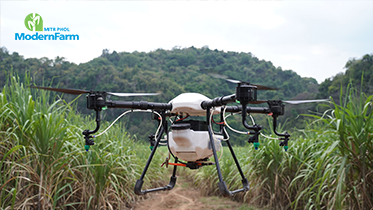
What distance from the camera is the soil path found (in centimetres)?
559

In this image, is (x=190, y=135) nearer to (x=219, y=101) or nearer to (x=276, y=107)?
(x=219, y=101)

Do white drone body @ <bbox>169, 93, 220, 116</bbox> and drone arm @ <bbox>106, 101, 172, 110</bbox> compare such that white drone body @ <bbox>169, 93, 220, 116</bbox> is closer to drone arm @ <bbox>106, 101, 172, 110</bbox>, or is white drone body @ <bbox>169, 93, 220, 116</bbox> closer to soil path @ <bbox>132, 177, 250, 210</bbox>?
drone arm @ <bbox>106, 101, 172, 110</bbox>

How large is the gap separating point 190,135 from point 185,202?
5.10m

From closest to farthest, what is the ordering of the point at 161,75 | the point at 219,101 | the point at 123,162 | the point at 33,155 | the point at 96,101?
the point at 219,101, the point at 96,101, the point at 33,155, the point at 123,162, the point at 161,75

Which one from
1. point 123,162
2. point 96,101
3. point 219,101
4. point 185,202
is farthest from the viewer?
point 185,202

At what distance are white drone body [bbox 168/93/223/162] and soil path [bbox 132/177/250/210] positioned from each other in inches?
155

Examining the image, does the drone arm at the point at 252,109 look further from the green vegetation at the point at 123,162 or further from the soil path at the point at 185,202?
the soil path at the point at 185,202

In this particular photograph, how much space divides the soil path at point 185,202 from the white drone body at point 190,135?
12.9ft

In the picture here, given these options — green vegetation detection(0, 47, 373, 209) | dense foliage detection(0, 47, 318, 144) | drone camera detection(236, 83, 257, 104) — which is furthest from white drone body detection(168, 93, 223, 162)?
dense foliage detection(0, 47, 318, 144)

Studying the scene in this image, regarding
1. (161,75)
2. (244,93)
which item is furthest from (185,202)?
(161,75)

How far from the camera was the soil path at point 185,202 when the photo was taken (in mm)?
5591

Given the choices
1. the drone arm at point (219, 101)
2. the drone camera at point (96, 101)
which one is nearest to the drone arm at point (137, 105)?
the drone camera at point (96, 101)

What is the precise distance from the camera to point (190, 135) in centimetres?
161

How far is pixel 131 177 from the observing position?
4.86 meters
